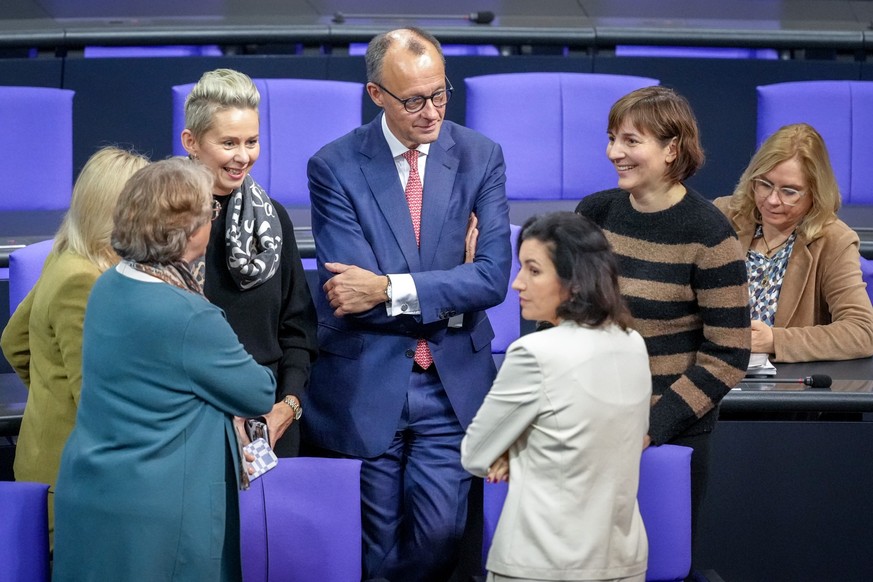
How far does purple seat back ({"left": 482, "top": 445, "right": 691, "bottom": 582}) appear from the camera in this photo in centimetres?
226

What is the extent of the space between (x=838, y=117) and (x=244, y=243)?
273 centimetres

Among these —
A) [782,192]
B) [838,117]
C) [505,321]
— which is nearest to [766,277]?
[782,192]

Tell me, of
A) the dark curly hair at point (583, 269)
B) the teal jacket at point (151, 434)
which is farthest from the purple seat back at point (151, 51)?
the dark curly hair at point (583, 269)

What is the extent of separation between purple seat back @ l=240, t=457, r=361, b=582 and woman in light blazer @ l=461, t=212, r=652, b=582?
1.20ft

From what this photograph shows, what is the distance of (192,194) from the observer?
1973 mm

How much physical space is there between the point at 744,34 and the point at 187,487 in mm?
3819

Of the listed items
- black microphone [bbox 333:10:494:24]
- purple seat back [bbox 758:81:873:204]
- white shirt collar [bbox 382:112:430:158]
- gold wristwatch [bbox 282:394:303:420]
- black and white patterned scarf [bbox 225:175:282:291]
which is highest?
black microphone [bbox 333:10:494:24]

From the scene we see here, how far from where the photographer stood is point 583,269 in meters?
1.92

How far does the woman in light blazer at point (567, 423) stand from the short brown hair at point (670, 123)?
18.8 inches

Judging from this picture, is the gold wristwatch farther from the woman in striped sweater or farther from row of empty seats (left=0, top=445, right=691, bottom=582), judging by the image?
the woman in striped sweater

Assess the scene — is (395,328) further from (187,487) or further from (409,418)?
(187,487)

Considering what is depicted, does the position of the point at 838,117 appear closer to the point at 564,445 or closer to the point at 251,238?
the point at 251,238

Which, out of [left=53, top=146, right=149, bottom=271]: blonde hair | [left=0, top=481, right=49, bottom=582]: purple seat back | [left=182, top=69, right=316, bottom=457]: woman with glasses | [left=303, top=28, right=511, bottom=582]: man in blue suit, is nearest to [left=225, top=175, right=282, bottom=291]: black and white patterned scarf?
[left=182, top=69, right=316, bottom=457]: woman with glasses

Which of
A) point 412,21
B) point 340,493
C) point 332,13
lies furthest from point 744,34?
point 340,493
